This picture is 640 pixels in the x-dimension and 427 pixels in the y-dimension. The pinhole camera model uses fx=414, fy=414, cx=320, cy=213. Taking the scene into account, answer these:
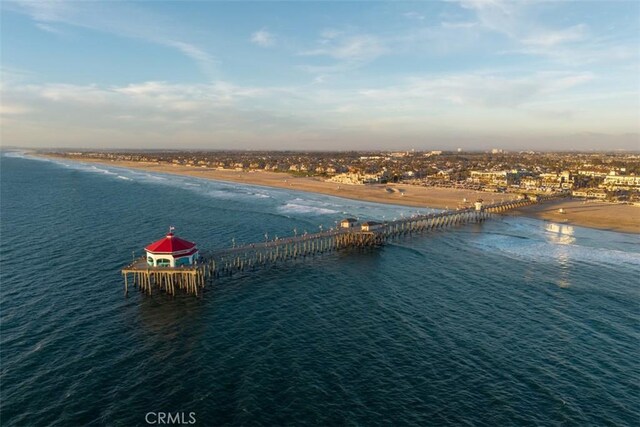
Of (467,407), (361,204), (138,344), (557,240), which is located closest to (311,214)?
(361,204)

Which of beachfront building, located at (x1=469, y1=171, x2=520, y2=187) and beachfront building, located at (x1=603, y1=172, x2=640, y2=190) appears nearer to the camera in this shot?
beachfront building, located at (x1=603, y1=172, x2=640, y2=190)

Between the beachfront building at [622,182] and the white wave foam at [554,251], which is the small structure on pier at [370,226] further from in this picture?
the beachfront building at [622,182]

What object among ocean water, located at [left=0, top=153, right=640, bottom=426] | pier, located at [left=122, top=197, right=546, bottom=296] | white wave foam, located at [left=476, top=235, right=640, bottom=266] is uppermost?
pier, located at [left=122, top=197, right=546, bottom=296]

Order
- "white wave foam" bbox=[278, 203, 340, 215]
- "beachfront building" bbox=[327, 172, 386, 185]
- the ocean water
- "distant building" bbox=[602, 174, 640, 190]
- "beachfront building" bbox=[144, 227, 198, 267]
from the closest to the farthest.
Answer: the ocean water
"beachfront building" bbox=[144, 227, 198, 267]
"white wave foam" bbox=[278, 203, 340, 215]
"distant building" bbox=[602, 174, 640, 190]
"beachfront building" bbox=[327, 172, 386, 185]

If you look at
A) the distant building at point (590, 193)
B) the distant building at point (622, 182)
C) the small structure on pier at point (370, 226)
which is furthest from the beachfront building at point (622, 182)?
the small structure on pier at point (370, 226)

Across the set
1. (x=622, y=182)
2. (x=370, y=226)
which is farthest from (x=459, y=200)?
(x=622, y=182)

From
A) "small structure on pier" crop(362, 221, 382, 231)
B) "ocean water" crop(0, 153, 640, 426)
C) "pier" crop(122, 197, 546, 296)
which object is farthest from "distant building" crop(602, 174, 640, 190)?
"small structure on pier" crop(362, 221, 382, 231)

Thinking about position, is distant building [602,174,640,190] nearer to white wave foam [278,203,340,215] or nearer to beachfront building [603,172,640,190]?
beachfront building [603,172,640,190]
